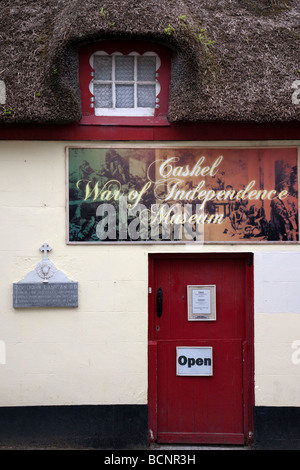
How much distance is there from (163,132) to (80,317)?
2.41 metres

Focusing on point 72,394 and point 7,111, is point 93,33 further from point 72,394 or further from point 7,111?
point 72,394

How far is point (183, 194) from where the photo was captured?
577 centimetres

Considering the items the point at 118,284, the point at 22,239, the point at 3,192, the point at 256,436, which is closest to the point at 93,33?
the point at 3,192

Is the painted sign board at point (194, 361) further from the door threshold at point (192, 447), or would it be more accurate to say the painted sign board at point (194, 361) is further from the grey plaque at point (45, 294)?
the grey plaque at point (45, 294)

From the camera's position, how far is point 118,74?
581cm

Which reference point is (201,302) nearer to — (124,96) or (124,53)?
(124,96)

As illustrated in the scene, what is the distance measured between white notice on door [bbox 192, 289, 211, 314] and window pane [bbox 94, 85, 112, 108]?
8.41 feet

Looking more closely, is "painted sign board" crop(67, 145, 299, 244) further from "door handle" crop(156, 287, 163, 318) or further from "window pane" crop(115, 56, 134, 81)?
"window pane" crop(115, 56, 134, 81)

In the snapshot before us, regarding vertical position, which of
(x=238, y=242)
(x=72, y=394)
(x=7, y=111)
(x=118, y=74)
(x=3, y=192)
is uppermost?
(x=118, y=74)

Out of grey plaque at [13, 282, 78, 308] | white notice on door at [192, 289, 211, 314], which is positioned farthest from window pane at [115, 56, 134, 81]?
white notice on door at [192, 289, 211, 314]

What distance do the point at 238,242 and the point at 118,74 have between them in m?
2.49

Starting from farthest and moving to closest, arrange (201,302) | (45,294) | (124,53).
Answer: (201,302), (124,53), (45,294)

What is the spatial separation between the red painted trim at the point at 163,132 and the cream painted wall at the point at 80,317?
5.0 inches

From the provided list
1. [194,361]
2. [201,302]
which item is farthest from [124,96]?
[194,361]
